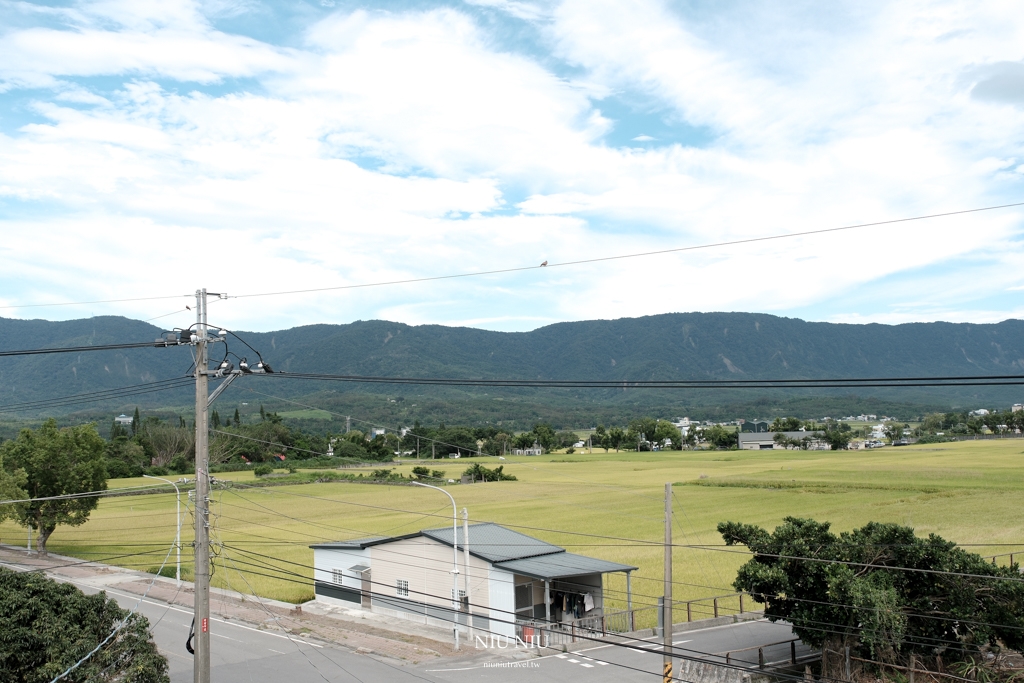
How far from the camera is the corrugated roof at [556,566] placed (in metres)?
30.4

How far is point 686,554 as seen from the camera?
47.0m

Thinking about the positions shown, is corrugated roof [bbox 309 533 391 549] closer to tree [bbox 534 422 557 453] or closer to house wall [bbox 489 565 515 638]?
house wall [bbox 489 565 515 638]

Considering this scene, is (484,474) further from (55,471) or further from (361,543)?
(361,543)

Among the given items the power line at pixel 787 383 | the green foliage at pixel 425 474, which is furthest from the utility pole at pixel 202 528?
the green foliage at pixel 425 474

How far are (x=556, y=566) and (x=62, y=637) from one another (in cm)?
1813

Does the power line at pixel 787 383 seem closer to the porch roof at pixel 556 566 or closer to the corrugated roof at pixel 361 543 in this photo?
the porch roof at pixel 556 566

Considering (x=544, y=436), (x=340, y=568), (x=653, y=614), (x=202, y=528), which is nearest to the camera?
(x=202, y=528)

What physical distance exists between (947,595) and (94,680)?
76.0ft

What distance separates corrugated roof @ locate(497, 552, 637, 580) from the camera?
99.8 feet

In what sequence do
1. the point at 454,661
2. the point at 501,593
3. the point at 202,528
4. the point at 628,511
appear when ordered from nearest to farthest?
the point at 202,528 → the point at 454,661 → the point at 501,593 → the point at 628,511

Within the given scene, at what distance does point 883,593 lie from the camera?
2258 cm

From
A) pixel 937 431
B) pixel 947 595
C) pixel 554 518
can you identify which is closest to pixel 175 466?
pixel 554 518

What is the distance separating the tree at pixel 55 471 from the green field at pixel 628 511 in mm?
2884

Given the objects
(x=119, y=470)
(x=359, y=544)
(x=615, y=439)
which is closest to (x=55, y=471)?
(x=359, y=544)
